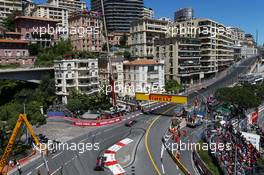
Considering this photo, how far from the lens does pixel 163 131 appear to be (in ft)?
160

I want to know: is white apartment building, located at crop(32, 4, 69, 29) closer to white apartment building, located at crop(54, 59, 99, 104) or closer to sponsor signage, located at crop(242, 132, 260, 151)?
white apartment building, located at crop(54, 59, 99, 104)

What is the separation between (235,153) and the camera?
28359mm

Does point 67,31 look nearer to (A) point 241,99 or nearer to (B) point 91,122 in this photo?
(B) point 91,122

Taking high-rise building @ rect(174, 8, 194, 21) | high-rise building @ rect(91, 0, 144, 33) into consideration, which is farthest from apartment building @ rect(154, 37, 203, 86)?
high-rise building @ rect(91, 0, 144, 33)

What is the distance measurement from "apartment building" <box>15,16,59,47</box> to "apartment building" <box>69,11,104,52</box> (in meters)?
10.7

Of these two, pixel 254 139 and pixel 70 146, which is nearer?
pixel 254 139

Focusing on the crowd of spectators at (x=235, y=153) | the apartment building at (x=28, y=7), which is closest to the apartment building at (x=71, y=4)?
the apartment building at (x=28, y=7)

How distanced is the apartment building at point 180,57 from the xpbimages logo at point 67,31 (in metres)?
28.1

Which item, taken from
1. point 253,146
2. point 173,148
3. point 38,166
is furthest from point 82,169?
point 253,146

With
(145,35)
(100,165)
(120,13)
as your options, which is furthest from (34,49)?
(120,13)

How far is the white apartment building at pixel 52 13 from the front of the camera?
12288 cm

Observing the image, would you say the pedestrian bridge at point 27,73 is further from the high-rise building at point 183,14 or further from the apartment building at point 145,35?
the high-rise building at point 183,14

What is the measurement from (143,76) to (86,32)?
39.7 m

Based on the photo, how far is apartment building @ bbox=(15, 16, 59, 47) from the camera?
91.9m
